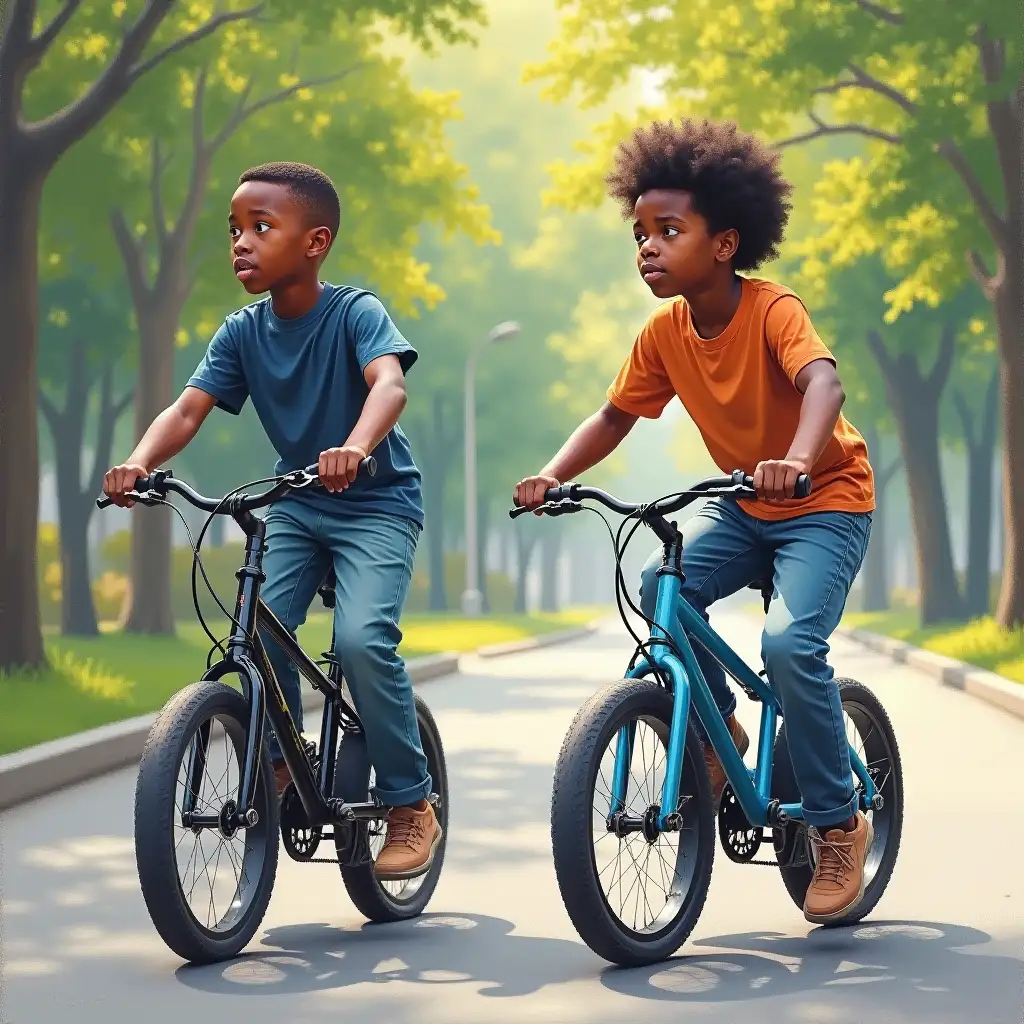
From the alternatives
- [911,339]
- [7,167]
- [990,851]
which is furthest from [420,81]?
[990,851]

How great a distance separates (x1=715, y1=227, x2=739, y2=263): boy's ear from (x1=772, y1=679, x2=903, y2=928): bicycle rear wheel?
126 cm

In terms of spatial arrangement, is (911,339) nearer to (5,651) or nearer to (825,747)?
(5,651)

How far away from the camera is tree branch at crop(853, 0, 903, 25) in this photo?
59.6 ft

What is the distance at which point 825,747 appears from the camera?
527 centimetres

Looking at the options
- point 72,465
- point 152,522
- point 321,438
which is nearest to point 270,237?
point 321,438

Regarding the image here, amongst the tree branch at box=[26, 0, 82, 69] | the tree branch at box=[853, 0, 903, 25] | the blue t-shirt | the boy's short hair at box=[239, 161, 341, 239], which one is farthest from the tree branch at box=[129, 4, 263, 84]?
the blue t-shirt

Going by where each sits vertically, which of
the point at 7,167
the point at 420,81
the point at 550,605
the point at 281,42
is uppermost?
the point at 420,81

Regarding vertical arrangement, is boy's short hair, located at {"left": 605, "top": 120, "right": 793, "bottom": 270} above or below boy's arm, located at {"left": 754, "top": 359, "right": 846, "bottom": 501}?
above

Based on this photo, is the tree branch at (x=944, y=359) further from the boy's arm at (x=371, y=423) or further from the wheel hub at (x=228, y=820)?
the wheel hub at (x=228, y=820)

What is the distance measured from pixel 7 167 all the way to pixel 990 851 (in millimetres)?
8741

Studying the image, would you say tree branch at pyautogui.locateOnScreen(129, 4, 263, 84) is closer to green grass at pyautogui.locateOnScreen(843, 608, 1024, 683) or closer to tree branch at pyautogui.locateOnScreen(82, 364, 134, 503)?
green grass at pyautogui.locateOnScreen(843, 608, 1024, 683)

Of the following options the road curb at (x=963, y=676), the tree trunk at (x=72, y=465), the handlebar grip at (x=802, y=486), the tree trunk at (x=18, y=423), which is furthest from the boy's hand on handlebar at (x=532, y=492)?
the tree trunk at (x=72, y=465)

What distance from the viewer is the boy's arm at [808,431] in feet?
15.8

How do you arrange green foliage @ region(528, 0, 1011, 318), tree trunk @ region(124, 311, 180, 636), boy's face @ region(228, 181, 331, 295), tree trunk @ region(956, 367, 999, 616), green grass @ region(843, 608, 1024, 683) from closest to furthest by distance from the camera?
boy's face @ region(228, 181, 331, 295), green grass @ region(843, 608, 1024, 683), green foliage @ region(528, 0, 1011, 318), tree trunk @ region(124, 311, 180, 636), tree trunk @ region(956, 367, 999, 616)
